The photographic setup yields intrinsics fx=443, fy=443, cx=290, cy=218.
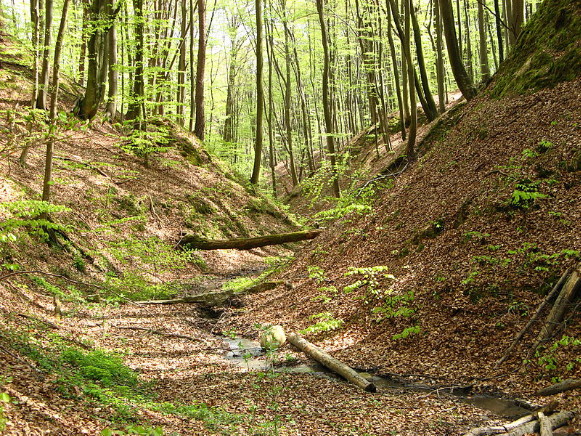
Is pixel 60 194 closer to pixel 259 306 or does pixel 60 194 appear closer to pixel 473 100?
pixel 259 306

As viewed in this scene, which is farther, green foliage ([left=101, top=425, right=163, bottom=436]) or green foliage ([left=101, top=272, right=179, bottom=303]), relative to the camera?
green foliage ([left=101, top=272, right=179, bottom=303])

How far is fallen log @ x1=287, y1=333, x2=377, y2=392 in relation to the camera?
21.2 feet

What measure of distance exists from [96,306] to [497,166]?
367 inches

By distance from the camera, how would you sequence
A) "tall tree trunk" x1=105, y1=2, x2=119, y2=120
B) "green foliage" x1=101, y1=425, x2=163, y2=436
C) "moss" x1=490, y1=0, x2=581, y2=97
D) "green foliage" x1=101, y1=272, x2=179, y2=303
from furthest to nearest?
"tall tree trunk" x1=105, y1=2, x2=119, y2=120 < "green foliage" x1=101, y1=272, x2=179, y2=303 < "moss" x1=490, y1=0, x2=581, y2=97 < "green foliage" x1=101, y1=425, x2=163, y2=436

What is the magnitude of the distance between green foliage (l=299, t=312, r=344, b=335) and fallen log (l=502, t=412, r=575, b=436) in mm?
4479

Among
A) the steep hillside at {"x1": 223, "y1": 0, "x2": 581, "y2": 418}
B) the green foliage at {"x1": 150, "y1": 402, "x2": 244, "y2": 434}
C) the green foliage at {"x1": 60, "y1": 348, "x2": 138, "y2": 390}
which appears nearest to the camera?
the green foliage at {"x1": 150, "y1": 402, "x2": 244, "y2": 434}

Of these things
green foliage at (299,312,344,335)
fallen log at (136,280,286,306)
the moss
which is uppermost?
the moss

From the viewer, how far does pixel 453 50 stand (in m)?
14.1

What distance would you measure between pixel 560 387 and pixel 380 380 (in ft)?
8.05

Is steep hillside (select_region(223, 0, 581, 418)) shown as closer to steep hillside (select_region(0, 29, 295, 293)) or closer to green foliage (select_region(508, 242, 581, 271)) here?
green foliage (select_region(508, 242, 581, 271))

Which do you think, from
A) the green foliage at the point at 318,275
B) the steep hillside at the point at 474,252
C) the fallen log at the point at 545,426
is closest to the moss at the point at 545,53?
the steep hillside at the point at 474,252

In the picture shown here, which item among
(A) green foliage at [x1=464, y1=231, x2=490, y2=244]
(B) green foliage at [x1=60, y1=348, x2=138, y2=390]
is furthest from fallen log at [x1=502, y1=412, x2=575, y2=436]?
(B) green foliage at [x1=60, y1=348, x2=138, y2=390]

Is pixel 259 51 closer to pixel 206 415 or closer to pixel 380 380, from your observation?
pixel 380 380

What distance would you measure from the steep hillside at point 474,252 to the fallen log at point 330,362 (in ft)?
1.35
